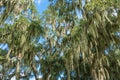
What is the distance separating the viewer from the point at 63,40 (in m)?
14.0

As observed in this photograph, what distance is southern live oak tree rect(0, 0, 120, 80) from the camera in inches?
481

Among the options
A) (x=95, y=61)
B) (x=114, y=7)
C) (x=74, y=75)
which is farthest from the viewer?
(x=74, y=75)

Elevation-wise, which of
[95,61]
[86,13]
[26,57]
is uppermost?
[86,13]

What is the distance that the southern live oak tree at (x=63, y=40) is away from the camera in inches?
481

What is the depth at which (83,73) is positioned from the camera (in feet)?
48.1

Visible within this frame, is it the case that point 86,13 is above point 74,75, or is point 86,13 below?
above

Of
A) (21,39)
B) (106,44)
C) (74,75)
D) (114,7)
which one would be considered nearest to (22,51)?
(21,39)

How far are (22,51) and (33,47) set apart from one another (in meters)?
0.92

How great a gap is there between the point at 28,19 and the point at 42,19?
0.78 m

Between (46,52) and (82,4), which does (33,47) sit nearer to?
(46,52)

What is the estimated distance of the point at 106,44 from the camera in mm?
12844

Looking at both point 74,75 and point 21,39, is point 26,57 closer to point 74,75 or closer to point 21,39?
point 21,39

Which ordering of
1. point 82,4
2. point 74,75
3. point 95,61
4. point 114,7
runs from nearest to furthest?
point 114,7
point 95,61
point 82,4
point 74,75

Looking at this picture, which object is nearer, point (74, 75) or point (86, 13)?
point (86, 13)
